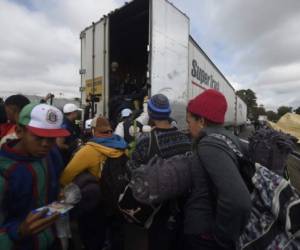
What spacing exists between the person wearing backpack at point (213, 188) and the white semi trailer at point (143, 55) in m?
3.25

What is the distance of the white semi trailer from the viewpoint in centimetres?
546

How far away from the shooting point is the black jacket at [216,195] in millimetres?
1701

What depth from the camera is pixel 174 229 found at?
7.91ft

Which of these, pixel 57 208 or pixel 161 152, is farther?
pixel 161 152

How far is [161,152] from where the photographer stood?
2451 millimetres

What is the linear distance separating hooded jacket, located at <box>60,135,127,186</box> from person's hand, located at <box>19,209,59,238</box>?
1.00 meters

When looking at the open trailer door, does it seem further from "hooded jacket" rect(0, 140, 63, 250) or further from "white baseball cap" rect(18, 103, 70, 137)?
"hooded jacket" rect(0, 140, 63, 250)

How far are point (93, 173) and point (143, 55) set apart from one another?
23.3 feet

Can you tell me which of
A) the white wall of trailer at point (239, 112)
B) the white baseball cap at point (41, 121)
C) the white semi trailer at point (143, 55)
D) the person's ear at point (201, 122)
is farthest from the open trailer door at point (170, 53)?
the white wall of trailer at point (239, 112)

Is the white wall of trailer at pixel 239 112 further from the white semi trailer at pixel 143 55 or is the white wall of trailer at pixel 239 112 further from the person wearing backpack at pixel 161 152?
the person wearing backpack at pixel 161 152

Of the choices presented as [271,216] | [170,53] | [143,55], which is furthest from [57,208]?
[143,55]

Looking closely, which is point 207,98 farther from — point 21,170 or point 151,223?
point 21,170

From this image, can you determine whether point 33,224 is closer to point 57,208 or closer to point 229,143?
point 57,208

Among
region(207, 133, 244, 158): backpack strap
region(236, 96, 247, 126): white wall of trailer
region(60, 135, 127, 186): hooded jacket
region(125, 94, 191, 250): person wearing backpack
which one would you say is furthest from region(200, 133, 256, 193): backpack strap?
region(236, 96, 247, 126): white wall of trailer
